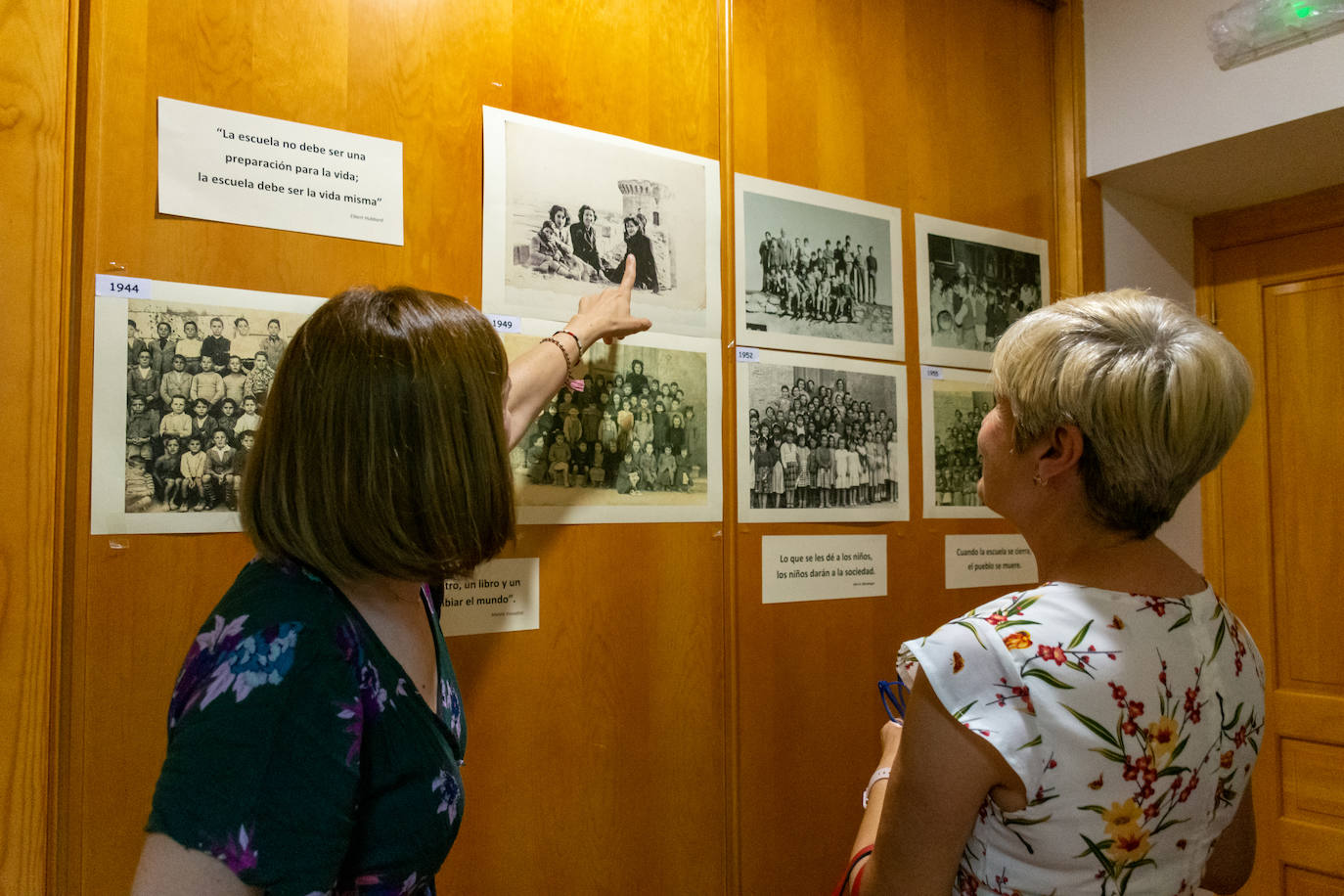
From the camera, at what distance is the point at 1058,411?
0.94 m

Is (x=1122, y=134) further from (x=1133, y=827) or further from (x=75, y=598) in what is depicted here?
(x=75, y=598)

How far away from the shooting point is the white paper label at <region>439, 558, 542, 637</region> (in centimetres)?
136

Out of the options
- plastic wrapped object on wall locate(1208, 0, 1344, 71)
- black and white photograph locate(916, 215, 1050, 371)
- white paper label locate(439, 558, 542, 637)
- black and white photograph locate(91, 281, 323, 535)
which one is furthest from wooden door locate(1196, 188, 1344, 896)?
black and white photograph locate(91, 281, 323, 535)

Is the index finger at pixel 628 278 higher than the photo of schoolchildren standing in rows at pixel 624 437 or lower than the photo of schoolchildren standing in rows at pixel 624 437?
higher

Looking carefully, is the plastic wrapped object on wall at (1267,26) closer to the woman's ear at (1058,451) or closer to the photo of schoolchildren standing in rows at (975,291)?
the photo of schoolchildren standing in rows at (975,291)

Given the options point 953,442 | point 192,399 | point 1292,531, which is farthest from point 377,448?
point 1292,531

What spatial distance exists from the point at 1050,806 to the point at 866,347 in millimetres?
1132

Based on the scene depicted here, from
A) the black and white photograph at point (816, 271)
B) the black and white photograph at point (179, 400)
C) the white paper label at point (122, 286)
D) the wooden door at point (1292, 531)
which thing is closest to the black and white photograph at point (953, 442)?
the black and white photograph at point (816, 271)

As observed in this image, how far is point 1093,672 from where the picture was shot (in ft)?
2.85

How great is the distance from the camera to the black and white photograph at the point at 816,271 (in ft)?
5.57

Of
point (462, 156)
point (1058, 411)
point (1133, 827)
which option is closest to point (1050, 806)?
point (1133, 827)

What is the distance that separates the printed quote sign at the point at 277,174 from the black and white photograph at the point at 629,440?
0.29 metres

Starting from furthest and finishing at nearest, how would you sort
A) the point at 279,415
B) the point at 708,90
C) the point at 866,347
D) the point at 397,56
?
1. the point at 866,347
2. the point at 708,90
3. the point at 397,56
4. the point at 279,415

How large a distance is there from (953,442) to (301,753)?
1563mm
